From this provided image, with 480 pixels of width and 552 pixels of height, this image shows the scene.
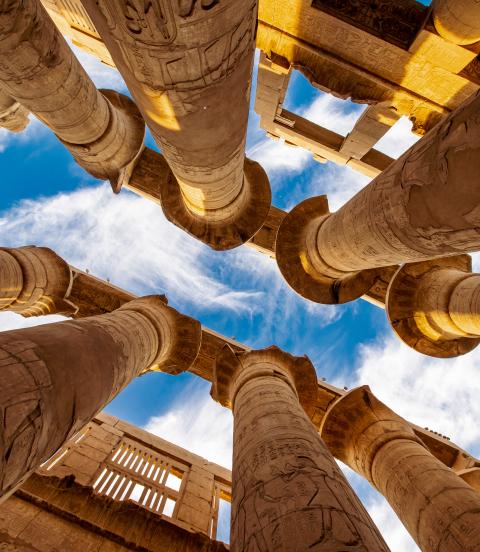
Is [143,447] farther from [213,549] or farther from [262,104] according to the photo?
[262,104]

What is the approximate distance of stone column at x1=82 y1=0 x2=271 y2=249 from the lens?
81.5 inches

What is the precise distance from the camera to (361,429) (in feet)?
22.0

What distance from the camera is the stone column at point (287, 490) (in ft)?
7.43

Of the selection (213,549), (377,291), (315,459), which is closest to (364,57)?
(377,291)

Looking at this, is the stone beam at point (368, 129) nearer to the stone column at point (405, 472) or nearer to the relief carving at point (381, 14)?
the relief carving at point (381, 14)

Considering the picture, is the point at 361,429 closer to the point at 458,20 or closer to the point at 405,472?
the point at 405,472

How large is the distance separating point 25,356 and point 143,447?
804 centimetres

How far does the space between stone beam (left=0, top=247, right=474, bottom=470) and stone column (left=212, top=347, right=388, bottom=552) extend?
3.40 meters

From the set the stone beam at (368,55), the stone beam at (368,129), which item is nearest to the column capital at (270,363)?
the stone beam at (368,55)

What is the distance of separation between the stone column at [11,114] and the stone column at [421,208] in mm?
8966

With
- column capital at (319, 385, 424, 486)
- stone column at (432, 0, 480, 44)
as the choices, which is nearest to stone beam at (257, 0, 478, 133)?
stone column at (432, 0, 480, 44)

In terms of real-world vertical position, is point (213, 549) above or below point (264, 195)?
below

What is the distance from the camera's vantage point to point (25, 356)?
2.69 m

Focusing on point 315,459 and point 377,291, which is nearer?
point 315,459
